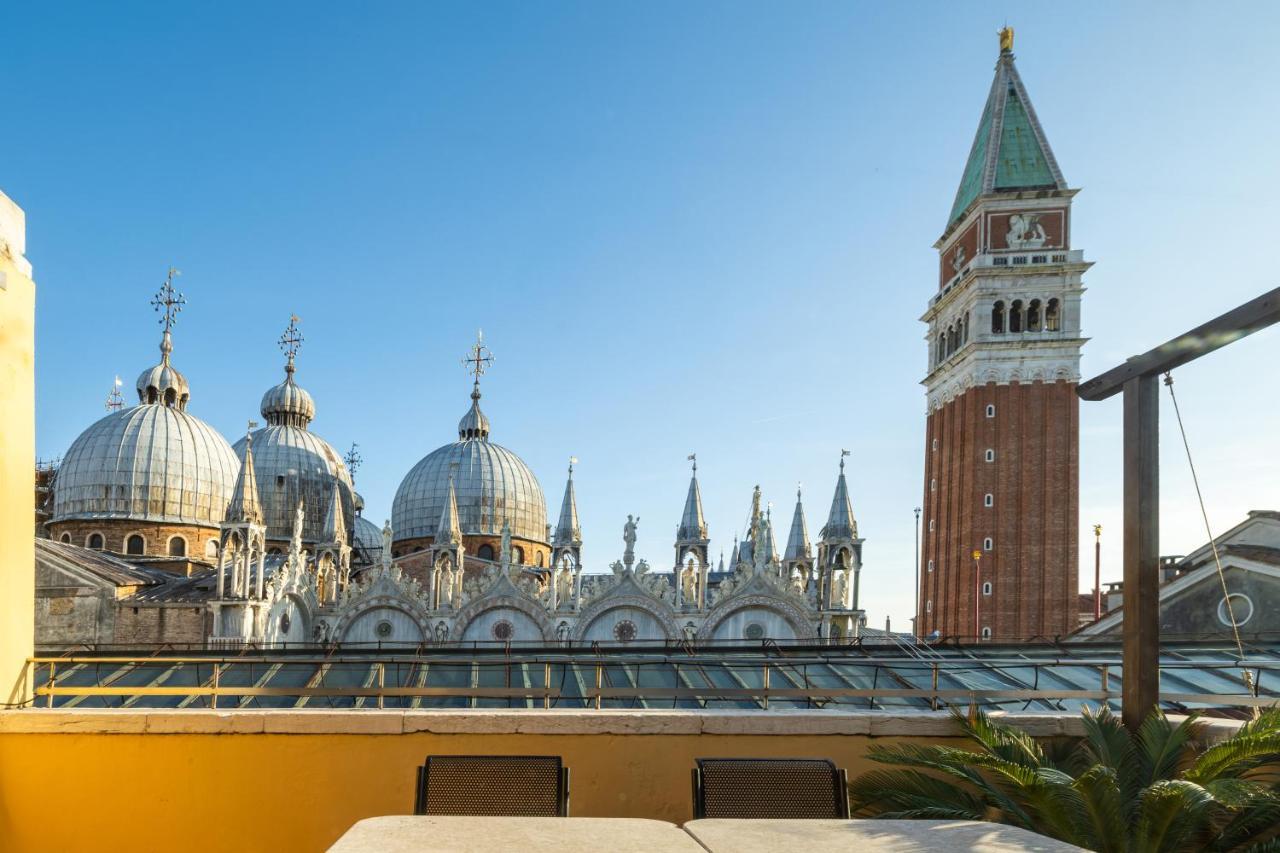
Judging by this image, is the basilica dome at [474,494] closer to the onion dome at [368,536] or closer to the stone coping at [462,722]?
the onion dome at [368,536]

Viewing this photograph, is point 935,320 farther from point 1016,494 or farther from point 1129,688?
point 1129,688

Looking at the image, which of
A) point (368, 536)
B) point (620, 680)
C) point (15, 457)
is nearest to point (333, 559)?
point (368, 536)

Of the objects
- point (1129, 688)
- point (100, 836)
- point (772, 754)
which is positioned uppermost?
point (1129, 688)

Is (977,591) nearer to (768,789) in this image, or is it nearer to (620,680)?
(620,680)

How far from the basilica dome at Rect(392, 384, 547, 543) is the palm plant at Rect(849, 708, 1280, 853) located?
4512cm

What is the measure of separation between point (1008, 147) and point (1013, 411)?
14634 millimetres

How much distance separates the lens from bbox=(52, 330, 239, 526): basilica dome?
44625 millimetres

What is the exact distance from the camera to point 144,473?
147ft

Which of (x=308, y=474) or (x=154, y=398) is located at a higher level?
(x=154, y=398)

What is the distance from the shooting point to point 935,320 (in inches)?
2175

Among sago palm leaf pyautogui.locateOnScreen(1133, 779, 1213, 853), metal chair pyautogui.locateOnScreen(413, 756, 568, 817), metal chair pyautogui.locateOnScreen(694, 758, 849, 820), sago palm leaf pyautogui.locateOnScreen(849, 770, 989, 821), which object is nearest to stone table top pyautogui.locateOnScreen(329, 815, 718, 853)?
metal chair pyautogui.locateOnScreen(413, 756, 568, 817)

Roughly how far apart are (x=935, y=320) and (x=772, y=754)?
52.5m

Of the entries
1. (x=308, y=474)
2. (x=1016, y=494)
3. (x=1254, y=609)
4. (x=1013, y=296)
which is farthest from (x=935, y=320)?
(x=308, y=474)

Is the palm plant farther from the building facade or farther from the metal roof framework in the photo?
the building facade
